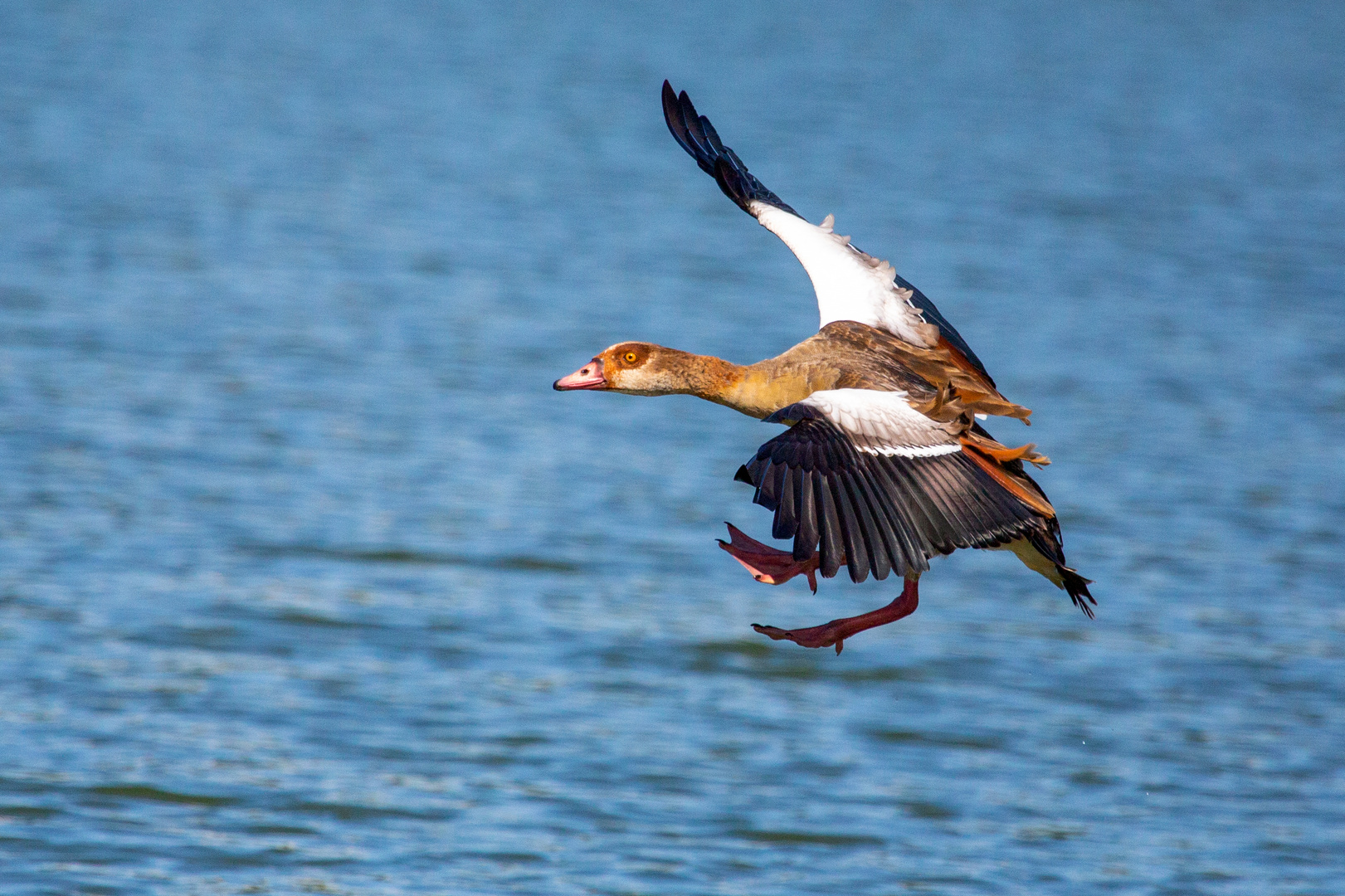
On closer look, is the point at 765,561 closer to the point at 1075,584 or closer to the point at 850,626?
the point at 850,626

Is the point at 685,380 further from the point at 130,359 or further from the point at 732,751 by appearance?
the point at 130,359

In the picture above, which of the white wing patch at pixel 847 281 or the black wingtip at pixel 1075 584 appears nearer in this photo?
the black wingtip at pixel 1075 584

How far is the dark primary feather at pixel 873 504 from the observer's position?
7.02 meters

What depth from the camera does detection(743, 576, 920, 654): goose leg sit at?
8703 millimetres

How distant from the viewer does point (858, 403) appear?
7.74 meters

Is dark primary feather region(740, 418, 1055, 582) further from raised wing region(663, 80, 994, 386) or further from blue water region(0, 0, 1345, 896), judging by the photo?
blue water region(0, 0, 1345, 896)

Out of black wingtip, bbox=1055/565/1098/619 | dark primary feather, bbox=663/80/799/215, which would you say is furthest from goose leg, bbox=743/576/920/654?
dark primary feather, bbox=663/80/799/215

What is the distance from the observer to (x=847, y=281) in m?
9.43

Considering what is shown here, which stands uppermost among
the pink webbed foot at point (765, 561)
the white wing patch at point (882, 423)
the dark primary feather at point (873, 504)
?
the white wing patch at point (882, 423)

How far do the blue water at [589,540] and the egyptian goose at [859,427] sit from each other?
3316mm

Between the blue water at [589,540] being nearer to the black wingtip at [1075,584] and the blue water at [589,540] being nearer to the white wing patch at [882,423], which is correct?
the black wingtip at [1075,584]

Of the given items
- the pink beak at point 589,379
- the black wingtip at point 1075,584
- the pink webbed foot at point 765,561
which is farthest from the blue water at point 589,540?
the pink beak at point 589,379

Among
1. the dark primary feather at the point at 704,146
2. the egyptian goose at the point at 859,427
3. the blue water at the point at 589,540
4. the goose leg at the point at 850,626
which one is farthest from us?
the blue water at the point at 589,540

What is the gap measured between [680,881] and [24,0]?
41200 mm
